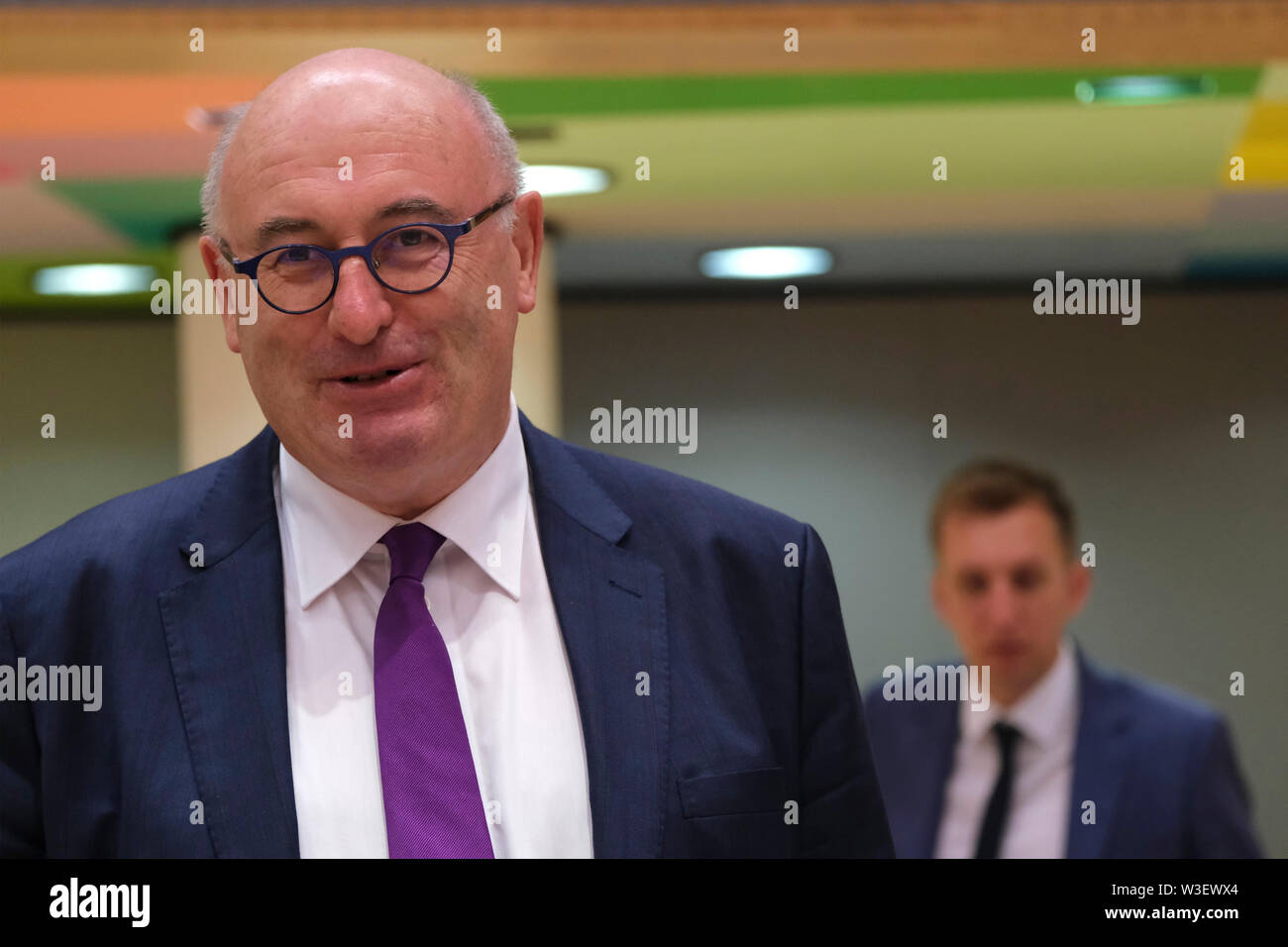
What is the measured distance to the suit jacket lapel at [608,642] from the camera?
3.24 feet

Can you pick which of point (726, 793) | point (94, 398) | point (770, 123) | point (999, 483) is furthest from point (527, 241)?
point (94, 398)

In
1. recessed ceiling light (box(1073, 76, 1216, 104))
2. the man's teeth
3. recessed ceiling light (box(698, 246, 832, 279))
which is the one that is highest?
recessed ceiling light (box(698, 246, 832, 279))

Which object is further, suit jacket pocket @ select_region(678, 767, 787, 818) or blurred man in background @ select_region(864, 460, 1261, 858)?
blurred man in background @ select_region(864, 460, 1261, 858)

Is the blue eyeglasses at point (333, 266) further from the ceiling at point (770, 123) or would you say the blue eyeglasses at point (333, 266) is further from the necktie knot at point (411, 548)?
the ceiling at point (770, 123)

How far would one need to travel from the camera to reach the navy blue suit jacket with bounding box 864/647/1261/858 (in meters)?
1.47

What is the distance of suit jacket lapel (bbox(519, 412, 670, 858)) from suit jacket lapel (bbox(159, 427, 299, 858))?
0.70 feet

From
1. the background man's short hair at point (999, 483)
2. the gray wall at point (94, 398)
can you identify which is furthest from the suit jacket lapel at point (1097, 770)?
the gray wall at point (94, 398)

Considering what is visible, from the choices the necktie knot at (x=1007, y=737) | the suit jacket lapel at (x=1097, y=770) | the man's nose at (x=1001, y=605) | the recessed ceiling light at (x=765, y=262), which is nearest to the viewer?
the suit jacket lapel at (x=1097, y=770)

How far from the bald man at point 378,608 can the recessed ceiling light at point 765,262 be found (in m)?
2.48

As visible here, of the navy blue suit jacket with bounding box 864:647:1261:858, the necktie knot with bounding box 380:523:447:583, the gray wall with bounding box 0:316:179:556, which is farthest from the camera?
the gray wall with bounding box 0:316:179:556

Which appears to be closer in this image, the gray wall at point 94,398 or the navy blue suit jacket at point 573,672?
the navy blue suit jacket at point 573,672

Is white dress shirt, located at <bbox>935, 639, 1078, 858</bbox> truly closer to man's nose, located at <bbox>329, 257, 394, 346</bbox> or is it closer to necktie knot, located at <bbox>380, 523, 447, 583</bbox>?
necktie knot, located at <bbox>380, 523, 447, 583</bbox>

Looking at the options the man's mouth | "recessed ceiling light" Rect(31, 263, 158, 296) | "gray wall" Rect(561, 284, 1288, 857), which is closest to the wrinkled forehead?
the man's mouth
